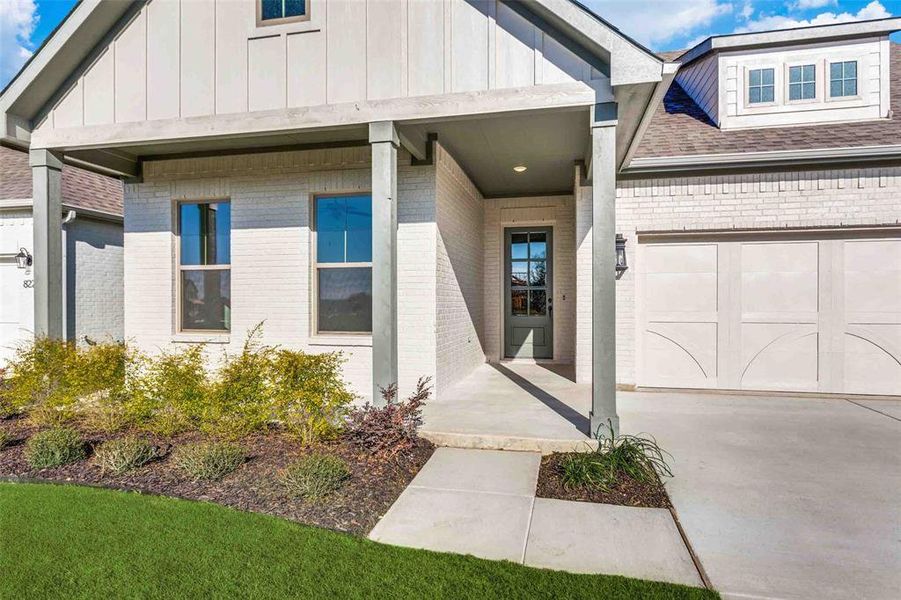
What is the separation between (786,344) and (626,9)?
633cm

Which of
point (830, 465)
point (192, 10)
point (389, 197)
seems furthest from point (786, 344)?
point (192, 10)

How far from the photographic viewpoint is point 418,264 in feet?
19.7

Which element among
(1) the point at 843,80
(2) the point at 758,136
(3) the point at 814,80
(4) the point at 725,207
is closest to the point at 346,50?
(4) the point at 725,207

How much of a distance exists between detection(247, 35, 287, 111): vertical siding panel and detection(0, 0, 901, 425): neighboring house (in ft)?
0.08

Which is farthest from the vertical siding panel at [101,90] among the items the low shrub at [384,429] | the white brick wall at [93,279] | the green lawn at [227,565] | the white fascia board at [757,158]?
the white fascia board at [757,158]

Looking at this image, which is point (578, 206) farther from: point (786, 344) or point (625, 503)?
point (625, 503)

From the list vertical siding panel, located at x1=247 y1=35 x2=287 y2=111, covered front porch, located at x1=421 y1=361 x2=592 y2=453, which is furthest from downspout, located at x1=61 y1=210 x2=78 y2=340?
covered front porch, located at x1=421 y1=361 x2=592 y2=453

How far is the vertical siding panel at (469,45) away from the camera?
4.49 meters

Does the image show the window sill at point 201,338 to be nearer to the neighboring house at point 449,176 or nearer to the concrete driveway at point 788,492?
the neighboring house at point 449,176

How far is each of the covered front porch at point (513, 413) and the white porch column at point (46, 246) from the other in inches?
172

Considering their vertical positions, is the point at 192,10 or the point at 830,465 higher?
the point at 192,10

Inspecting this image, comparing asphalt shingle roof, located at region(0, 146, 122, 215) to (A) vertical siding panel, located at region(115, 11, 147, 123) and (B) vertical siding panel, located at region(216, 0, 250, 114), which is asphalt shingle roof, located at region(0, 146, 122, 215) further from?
(B) vertical siding panel, located at region(216, 0, 250, 114)

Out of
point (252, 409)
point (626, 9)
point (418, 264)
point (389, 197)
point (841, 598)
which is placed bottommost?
point (841, 598)

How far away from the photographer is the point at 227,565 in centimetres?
257
